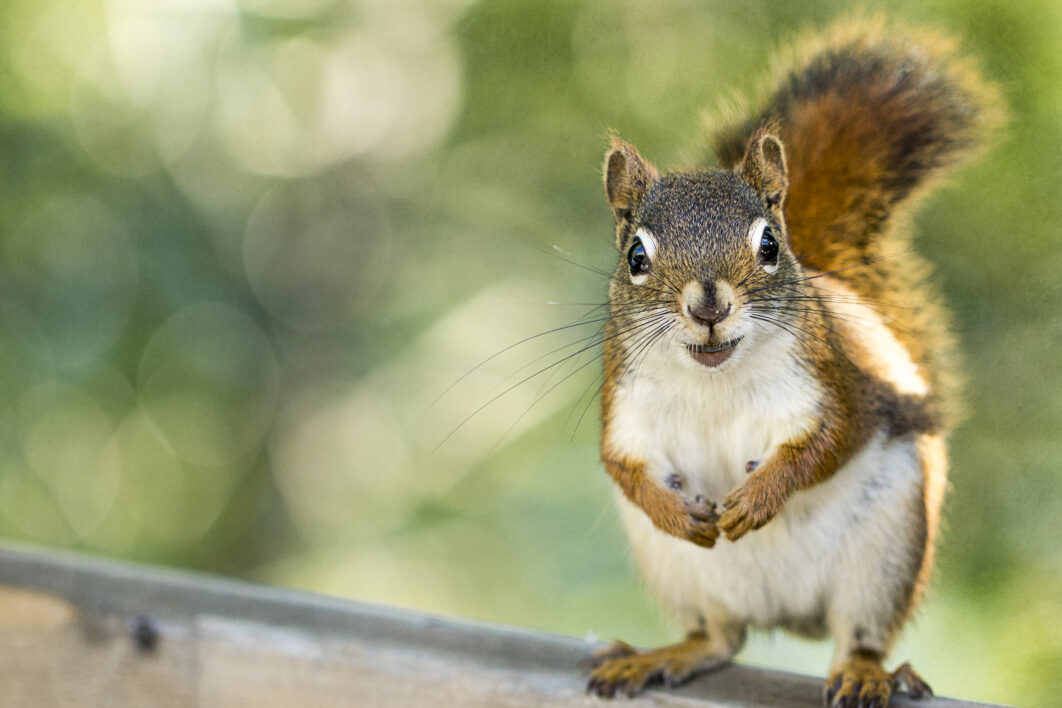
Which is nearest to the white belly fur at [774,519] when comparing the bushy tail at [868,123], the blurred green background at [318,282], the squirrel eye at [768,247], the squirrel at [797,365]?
the squirrel at [797,365]

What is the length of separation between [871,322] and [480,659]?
51 cm

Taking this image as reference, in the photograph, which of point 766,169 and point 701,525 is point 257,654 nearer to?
point 701,525

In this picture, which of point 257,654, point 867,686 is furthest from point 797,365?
point 257,654

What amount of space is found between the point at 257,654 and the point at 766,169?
2.22 ft

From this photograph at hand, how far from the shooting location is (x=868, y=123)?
1187 millimetres

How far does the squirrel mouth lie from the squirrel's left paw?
120 millimetres

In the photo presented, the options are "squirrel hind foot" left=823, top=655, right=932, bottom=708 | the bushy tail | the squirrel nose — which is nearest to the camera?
the squirrel nose

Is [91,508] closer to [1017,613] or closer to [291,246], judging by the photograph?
[291,246]

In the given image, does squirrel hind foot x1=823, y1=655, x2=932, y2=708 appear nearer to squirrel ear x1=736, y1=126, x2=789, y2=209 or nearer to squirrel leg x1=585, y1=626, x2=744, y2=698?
squirrel leg x1=585, y1=626, x2=744, y2=698

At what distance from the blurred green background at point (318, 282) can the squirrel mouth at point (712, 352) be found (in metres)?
1.41

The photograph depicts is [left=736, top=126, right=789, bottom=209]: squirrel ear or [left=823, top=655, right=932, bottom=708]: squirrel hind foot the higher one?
[left=736, top=126, right=789, bottom=209]: squirrel ear

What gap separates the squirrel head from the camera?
83cm

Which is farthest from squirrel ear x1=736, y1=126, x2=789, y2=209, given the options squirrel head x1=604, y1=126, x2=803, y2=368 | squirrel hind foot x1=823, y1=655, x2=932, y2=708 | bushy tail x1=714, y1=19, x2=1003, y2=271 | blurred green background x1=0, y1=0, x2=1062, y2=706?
blurred green background x1=0, y1=0, x2=1062, y2=706

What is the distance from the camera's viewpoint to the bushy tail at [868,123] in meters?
1.14
